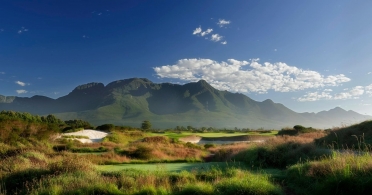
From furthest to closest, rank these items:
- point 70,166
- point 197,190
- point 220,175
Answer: point 70,166 < point 220,175 < point 197,190

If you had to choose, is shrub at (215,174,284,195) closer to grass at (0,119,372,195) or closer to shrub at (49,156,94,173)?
grass at (0,119,372,195)

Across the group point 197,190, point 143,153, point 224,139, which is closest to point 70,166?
point 197,190

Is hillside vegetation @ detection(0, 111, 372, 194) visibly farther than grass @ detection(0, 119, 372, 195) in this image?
Yes

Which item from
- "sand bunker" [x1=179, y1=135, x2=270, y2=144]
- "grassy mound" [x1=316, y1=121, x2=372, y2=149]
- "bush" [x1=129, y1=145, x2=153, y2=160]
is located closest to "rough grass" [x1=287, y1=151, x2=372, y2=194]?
"grassy mound" [x1=316, y1=121, x2=372, y2=149]

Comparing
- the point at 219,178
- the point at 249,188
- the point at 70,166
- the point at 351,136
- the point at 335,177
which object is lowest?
the point at 219,178

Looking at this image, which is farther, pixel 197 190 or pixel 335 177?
pixel 197 190

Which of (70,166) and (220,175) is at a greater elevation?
(70,166)

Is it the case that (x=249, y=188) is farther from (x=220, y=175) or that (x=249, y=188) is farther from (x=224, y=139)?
(x=224, y=139)

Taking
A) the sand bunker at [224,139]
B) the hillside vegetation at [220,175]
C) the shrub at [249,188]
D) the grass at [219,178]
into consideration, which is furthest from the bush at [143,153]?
the sand bunker at [224,139]

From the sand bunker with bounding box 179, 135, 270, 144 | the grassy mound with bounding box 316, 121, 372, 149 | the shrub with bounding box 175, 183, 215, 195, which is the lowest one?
the sand bunker with bounding box 179, 135, 270, 144

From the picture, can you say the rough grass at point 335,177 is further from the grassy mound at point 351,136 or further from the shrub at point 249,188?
the grassy mound at point 351,136

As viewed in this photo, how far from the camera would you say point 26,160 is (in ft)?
49.3

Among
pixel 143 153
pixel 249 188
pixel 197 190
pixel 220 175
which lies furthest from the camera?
pixel 143 153

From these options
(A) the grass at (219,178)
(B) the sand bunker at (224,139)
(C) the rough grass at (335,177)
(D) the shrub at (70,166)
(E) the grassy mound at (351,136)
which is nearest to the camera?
(C) the rough grass at (335,177)
